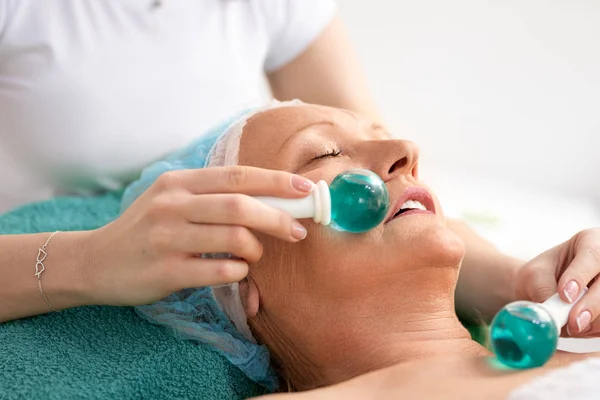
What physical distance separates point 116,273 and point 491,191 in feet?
4.22

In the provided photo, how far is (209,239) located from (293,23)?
36.4 inches

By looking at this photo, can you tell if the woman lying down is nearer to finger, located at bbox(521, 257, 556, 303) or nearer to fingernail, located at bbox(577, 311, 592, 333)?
fingernail, located at bbox(577, 311, 592, 333)

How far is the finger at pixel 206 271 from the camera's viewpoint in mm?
940

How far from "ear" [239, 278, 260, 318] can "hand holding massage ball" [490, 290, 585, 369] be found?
38 centimetres

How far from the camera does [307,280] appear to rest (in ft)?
3.56

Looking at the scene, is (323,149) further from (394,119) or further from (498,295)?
(394,119)

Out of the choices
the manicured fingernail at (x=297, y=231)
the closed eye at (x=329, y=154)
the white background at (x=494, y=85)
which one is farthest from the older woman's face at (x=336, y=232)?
the white background at (x=494, y=85)

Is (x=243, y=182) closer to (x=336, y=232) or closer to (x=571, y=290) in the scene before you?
(x=336, y=232)

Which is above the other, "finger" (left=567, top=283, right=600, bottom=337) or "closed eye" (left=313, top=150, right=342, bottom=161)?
"closed eye" (left=313, top=150, right=342, bottom=161)

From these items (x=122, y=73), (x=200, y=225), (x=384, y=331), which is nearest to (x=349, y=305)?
(x=384, y=331)

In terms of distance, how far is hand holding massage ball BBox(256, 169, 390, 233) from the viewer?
3.08 ft

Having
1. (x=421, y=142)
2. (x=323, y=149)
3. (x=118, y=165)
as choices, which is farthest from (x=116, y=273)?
(x=421, y=142)

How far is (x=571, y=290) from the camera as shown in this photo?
3.38 ft

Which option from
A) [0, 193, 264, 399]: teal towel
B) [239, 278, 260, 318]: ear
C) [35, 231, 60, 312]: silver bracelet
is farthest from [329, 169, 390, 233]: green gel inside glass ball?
[35, 231, 60, 312]: silver bracelet
